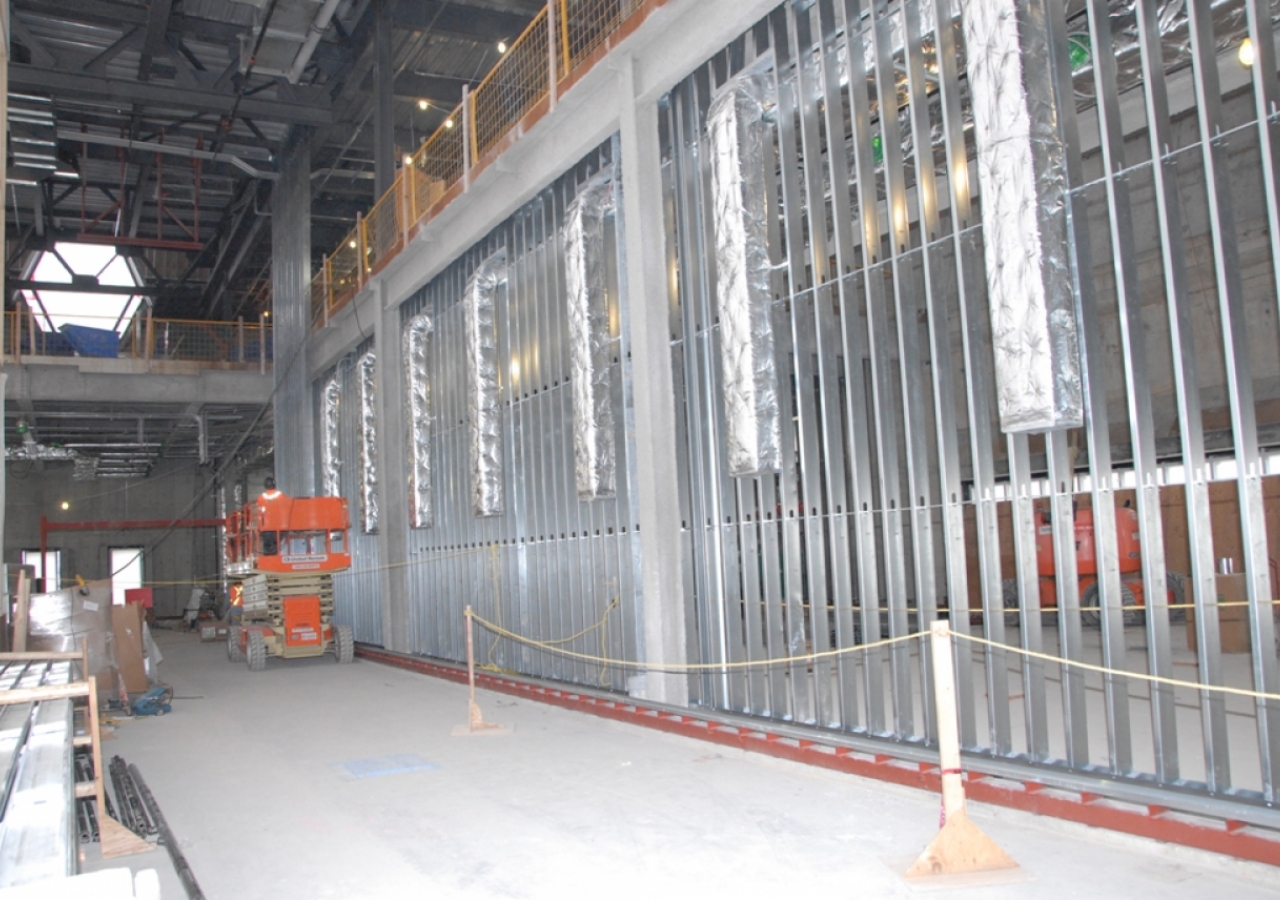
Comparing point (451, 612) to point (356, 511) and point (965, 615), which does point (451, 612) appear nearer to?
point (356, 511)

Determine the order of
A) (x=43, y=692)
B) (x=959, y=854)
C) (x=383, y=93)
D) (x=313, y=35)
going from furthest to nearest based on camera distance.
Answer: (x=383, y=93)
(x=313, y=35)
(x=43, y=692)
(x=959, y=854)

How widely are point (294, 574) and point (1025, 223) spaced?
15225mm

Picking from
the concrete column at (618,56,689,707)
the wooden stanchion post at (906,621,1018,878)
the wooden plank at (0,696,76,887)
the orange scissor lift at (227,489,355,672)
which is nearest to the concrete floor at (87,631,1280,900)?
the wooden stanchion post at (906,621,1018,878)

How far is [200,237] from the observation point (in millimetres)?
31062

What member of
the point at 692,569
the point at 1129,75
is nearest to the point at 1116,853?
the point at 692,569

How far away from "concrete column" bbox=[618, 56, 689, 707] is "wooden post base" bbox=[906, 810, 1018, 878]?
5180 mm

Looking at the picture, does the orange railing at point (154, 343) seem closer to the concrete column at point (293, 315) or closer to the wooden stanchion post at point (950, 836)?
the concrete column at point (293, 315)

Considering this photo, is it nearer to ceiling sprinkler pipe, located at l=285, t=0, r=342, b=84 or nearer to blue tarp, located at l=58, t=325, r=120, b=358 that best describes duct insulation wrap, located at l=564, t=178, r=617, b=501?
ceiling sprinkler pipe, located at l=285, t=0, r=342, b=84

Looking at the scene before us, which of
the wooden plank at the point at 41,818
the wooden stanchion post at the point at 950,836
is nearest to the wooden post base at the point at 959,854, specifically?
the wooden stanchion post at the point at 950,836

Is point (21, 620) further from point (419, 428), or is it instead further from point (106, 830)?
point (419, 428)

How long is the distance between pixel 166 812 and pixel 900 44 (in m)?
8.41

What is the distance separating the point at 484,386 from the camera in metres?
14.7

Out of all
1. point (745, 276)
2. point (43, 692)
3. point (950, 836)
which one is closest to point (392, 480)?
point (745, 276)

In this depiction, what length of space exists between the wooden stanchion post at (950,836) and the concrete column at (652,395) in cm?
519
